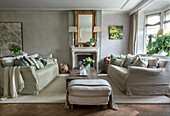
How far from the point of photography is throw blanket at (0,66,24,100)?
237 cm

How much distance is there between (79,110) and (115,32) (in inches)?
175

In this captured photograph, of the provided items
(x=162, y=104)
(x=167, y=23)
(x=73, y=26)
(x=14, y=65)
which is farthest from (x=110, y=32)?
(x=14, y=65)

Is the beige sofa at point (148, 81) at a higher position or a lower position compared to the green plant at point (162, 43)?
lower

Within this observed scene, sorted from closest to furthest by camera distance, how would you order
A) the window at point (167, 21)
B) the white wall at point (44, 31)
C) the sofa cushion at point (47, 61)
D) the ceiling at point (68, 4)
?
1. the sofa cushion at point (47, 61)
2. the window at point (167, 21)
3. the ceiling at point (68, 4)
4. the white wall at point (44, 31)

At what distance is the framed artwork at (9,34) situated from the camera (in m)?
5.34

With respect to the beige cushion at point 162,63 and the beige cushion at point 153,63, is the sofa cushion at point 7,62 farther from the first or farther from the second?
the beige cushion at point 162,63

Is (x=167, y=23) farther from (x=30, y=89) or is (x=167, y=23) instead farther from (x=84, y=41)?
(x=30, y=89)

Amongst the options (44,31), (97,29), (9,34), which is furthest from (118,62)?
(9,34)

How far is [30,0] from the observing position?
4.18m

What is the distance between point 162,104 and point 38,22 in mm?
5629

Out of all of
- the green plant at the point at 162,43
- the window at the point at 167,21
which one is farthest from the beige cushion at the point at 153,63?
the window at the point at 167,21

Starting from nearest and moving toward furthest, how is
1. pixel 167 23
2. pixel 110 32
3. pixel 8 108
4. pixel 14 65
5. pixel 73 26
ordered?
pixel 8 108
pixel 14 65
pixel 167 23
pixel 73 26
pixel 110 32

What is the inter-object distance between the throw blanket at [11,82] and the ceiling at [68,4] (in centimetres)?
311

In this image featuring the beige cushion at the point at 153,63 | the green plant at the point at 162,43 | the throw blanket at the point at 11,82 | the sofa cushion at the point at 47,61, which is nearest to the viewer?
the throw blanket at the point at 11,82
